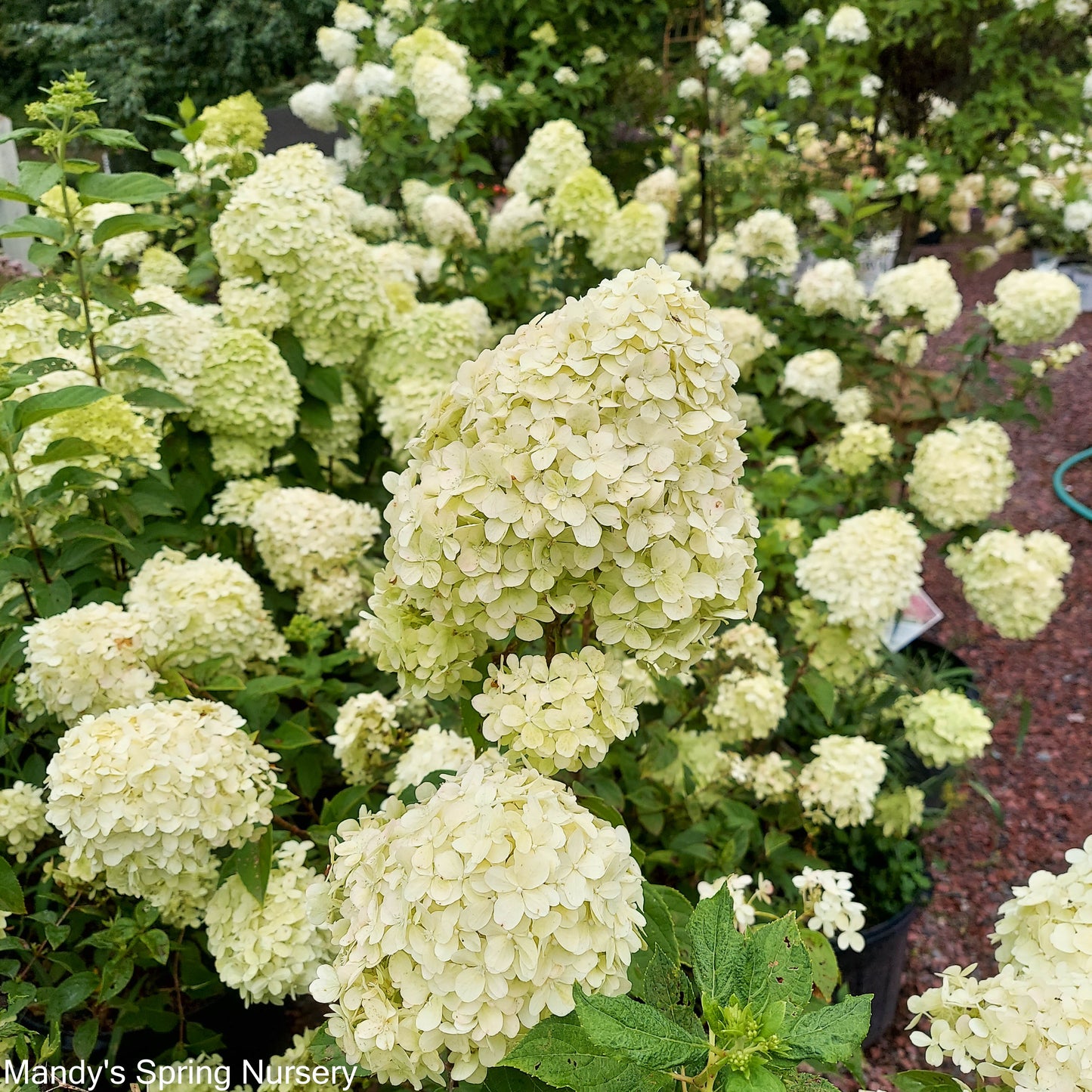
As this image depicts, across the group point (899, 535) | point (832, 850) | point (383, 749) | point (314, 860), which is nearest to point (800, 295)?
point (899, 535)

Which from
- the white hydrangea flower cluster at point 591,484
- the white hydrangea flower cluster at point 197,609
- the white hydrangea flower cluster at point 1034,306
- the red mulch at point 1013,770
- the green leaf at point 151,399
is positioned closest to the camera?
the white hydrangea flower cluster at point 591,484

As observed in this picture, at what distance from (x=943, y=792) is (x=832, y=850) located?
0.57 meters

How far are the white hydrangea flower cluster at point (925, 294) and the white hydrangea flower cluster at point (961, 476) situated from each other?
0.57m

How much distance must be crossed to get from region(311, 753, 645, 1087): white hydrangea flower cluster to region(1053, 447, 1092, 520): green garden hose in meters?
4.29

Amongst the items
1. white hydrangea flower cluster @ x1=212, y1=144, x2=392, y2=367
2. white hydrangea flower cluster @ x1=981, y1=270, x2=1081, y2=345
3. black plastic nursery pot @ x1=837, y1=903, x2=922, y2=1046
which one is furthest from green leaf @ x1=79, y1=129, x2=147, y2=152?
white hydrangea flower cluster @ x1=981, y1=270, x2=1081, y2=345

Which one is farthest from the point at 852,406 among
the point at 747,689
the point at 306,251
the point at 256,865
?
the point at 256,865

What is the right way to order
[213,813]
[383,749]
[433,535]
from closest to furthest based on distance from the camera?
1. [433,535]
2. [213,813]
3. [383,749]

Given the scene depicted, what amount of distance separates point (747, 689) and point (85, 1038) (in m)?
1.31

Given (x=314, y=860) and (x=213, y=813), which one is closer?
(x=213, y=813)

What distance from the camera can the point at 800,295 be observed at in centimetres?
333

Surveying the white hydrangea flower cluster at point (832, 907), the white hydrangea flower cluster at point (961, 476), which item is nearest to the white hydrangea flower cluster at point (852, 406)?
the white hydrangea flower cluster at point (961, 476)

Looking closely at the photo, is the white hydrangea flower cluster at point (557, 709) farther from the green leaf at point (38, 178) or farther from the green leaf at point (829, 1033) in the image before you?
the green leaf at point (38, 178)

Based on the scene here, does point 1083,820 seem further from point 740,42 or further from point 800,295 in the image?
point 740,42

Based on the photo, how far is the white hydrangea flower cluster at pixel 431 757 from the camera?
1.41 meters
